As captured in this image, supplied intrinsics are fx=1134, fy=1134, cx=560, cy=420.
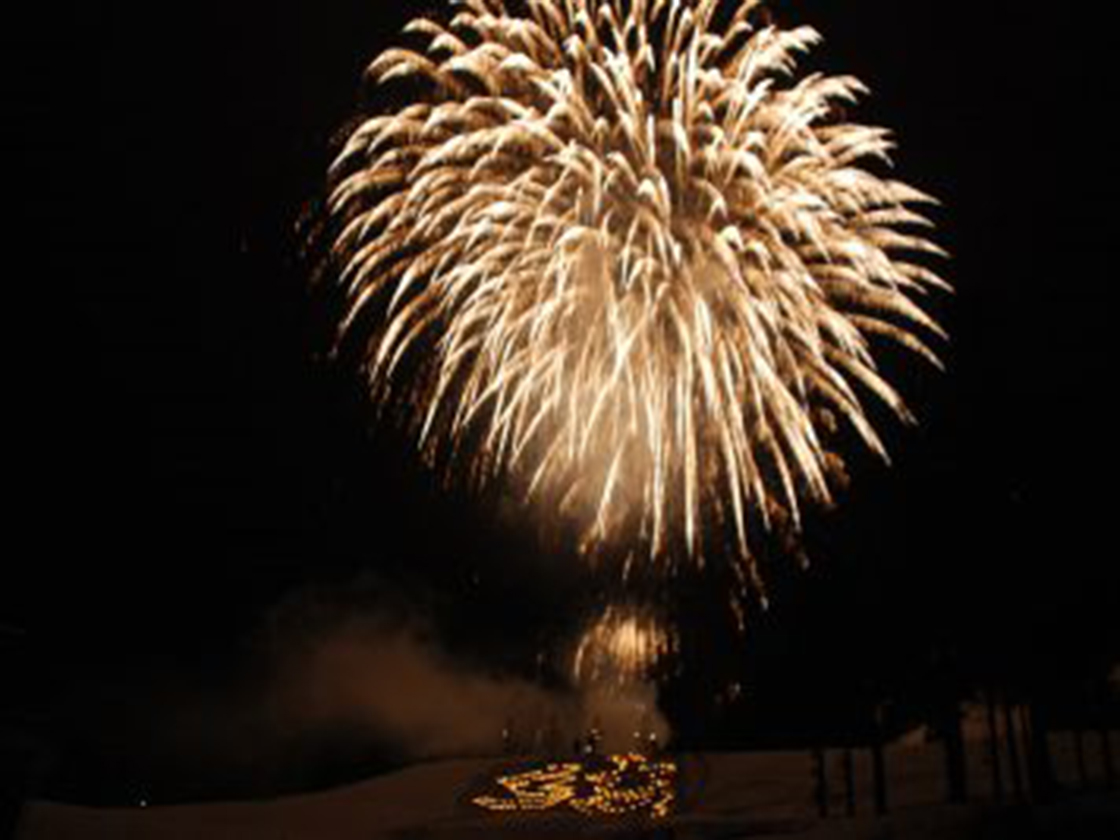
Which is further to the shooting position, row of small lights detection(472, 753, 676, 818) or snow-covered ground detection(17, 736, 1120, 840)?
row of small lights detection(472, 753, 676, 818)

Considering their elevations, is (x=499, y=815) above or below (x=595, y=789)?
below

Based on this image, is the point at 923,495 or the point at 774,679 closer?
the point at 923,495

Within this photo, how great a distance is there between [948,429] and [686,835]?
14.4 m

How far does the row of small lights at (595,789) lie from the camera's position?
3969 cm

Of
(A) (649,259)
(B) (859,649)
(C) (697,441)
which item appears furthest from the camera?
(B) (859,649)

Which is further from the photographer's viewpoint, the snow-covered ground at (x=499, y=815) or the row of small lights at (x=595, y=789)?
the row of small lights at (x=595, y=789)

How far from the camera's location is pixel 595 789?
4219 centimetres

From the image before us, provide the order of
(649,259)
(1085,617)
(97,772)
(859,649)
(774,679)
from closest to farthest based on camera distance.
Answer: (649,259)
(1085,617)
(859,649)
(774,679)
(97,772)

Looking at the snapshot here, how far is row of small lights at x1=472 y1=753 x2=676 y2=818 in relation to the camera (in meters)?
39.7

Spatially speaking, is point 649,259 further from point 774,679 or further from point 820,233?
point 774,679

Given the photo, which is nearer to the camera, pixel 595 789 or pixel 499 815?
pixel 499 815

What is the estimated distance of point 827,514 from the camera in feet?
→ 120

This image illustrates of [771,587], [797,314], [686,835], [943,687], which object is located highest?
[797,314]

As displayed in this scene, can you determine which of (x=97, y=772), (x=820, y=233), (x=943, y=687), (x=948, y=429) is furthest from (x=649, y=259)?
(x=97, y=772)
